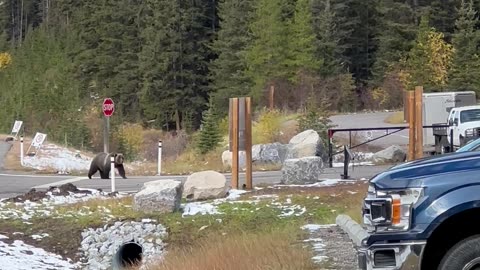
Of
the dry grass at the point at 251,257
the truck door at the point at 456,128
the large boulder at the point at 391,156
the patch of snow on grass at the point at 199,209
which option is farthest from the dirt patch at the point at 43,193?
the truck door at the point at 456,128

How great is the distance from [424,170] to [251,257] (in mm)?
3628

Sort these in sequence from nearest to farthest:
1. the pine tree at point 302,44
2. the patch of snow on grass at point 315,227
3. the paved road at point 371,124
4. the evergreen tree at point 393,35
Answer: the patch of snow on grass at point 315,227
the paved road at point 371,124
the pine tree at point 302,44
the evergreen tree at point 393,35

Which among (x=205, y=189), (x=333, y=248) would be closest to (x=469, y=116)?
(x=205, y=189)

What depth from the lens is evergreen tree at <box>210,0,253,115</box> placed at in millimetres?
65875

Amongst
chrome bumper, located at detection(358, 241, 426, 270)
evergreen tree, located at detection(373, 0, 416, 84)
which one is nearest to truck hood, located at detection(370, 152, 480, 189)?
chrome bumper, located at detection(358, 241, 426, 270)

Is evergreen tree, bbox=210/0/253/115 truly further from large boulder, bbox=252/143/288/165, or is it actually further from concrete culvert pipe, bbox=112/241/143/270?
concrete culvert pipe, bbox=112/241/143/270

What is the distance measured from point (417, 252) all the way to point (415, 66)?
53676 millimetres

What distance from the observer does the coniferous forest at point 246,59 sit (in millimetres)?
60031


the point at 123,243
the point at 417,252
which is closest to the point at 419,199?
the point at 417,252

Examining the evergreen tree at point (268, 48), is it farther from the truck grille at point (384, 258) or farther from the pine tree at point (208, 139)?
the truck grille at point (384, 258)

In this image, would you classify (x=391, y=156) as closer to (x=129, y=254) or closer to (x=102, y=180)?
(x=102, y=180)

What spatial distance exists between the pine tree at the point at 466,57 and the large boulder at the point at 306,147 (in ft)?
90.0

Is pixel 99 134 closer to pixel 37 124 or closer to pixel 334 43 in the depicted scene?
pixel 37 124

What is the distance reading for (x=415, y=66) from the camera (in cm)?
5903
